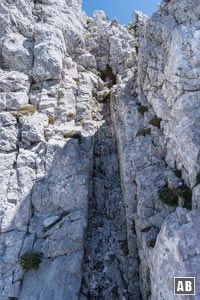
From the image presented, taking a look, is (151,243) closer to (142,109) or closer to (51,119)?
(142,109)

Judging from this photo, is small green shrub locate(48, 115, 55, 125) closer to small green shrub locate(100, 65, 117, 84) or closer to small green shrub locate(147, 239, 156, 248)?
small green shrub locate(100, 65, 117, 84)

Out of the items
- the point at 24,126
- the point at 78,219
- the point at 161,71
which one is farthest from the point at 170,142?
the point at 24,126

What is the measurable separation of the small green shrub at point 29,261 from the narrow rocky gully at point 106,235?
377cm

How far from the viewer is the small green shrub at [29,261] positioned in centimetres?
1989

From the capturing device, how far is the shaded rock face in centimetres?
1883

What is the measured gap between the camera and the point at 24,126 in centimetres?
2828

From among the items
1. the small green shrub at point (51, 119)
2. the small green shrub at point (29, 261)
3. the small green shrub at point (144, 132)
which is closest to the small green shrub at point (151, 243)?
the small green shrub at point (29, 261)

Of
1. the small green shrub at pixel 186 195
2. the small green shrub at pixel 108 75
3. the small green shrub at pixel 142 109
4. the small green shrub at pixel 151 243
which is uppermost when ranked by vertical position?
the small green shrub at pixel 108 75

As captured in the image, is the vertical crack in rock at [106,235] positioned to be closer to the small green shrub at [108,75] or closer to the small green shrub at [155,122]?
the small green shrub at [155,122]

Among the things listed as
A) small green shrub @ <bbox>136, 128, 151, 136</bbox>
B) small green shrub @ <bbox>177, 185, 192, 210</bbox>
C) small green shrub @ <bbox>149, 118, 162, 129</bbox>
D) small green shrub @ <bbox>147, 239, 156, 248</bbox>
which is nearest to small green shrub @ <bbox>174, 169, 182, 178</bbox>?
small green shrub @ <bbox>177, 185, 192, 210</bbox>

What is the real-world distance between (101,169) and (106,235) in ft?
25.9

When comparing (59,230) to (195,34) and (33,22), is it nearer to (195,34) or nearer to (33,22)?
(195,34)

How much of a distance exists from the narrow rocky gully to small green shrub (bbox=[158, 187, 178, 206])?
5180mm

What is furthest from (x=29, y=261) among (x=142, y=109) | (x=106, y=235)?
(x=142, y=109)
